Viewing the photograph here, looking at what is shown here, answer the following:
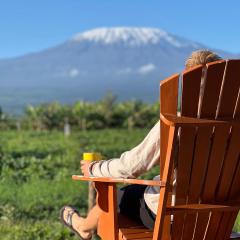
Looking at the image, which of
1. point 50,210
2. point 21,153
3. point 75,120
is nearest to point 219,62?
point 50,210

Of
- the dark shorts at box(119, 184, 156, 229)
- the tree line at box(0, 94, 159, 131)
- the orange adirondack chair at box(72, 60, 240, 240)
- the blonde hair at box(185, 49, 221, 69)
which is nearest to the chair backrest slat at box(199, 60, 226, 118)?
the orange adirondack chair at box(72, 60, 240, 240)

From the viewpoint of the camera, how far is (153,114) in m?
29.5

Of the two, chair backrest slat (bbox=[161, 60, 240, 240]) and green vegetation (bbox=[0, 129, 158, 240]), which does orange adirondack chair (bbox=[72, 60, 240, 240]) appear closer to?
chair backrest slat (bbox=[161, 60, 240, 240])

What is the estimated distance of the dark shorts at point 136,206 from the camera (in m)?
3.03

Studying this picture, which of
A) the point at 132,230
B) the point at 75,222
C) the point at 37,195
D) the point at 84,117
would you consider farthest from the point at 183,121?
the point at 84,117

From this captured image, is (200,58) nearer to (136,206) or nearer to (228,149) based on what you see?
(228,149)

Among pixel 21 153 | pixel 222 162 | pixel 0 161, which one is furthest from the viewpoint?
pixel 21 153

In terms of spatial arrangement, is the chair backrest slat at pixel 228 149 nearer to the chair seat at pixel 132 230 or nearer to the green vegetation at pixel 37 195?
the chair seat at pixel 132 230

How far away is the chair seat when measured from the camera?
2.90m

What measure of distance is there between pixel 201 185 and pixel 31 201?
14.1 ft

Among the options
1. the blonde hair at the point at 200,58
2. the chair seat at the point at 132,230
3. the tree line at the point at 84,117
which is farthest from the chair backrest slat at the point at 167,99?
the tree line at the point at 84,117

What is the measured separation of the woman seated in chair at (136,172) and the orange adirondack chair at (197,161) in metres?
0.09

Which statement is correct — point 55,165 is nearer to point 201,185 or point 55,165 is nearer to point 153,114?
point 201,185

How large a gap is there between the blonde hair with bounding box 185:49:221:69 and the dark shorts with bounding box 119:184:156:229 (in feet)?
2.49
